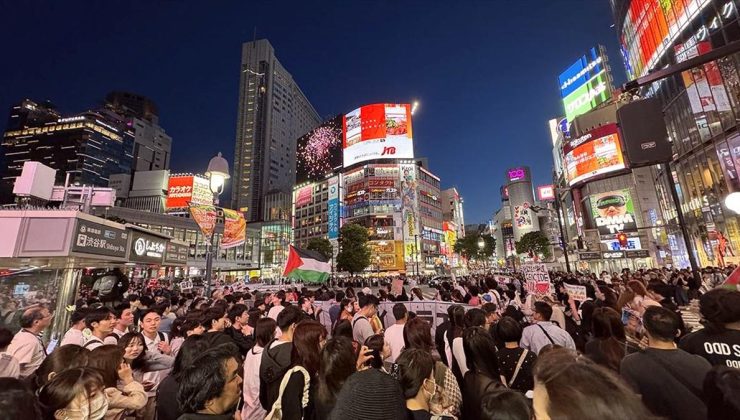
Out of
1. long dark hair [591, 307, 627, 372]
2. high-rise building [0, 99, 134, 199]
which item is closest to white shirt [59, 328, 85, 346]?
long dark hair [591, 307, 627, 372]

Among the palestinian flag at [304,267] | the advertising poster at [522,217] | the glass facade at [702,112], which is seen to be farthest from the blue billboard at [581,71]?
the palestinian flag at [304,267]

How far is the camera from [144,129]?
11925cm

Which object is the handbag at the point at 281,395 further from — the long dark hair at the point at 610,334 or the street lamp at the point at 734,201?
the street lamp at the point at 734,201

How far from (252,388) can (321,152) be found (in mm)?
92274

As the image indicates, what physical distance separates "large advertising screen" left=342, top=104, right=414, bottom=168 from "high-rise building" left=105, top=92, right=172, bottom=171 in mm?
88684

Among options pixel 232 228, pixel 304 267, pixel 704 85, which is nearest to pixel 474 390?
pixel 304 267

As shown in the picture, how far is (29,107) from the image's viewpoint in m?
104

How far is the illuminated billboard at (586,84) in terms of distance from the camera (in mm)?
59688

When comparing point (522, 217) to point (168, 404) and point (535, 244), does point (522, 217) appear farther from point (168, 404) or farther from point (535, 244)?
point (168, 404)

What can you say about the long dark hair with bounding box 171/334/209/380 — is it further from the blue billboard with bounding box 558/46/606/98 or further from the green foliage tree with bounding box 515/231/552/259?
the blue billboard with bounding box 558/46/606/98

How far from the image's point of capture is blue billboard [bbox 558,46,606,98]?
6112 cm

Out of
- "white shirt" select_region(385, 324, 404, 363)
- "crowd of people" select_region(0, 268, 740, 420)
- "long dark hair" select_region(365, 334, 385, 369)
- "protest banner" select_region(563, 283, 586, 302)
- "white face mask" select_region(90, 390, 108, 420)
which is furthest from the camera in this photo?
"protest banner" select_region(563, 283, 586, 302)

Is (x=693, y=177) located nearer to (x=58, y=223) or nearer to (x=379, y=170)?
(x=58, y=223)

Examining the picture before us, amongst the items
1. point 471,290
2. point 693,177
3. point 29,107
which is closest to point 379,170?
point 693,177
